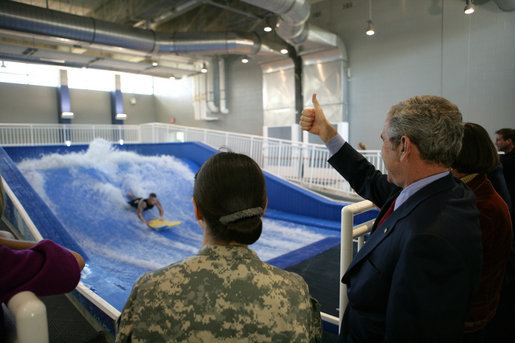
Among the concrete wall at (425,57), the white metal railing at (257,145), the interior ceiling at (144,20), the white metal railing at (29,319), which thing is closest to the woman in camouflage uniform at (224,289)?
the white metal railing at (29,319)

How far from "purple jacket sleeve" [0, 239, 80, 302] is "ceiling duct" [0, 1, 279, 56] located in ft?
30.6

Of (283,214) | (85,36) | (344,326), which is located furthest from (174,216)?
(344,326)

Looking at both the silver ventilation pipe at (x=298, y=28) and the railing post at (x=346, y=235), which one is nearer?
the railing post at (x=346, y=235)

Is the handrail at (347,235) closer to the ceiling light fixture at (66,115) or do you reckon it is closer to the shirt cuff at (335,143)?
the shirt cuff at (335,143)

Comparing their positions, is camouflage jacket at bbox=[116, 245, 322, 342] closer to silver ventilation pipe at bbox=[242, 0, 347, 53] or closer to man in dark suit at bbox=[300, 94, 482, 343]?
man in dark suit at bbox=[300, 94, 482, 343]

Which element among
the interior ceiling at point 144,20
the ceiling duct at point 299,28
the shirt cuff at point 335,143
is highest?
the interior ceiling at point 144,20

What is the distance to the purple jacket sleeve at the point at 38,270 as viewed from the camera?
880 millimetres

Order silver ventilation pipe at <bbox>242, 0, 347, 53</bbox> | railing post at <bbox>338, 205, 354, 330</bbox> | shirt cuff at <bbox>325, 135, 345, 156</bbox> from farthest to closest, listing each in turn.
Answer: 1. silver ventilation pipe at <bbox>242, 0, 347, 53</bbox>
2. shirt cuff at <bbox>325, 135, 345, 156</bbox>
3. railing post at <bbox>338, 205, 354, 330</bbox>

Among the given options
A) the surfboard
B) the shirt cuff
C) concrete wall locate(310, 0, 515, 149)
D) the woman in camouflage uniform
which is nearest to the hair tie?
the woman in camouflage uniform

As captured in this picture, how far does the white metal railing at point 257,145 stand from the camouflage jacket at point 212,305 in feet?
16.2

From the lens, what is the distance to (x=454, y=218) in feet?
3.35

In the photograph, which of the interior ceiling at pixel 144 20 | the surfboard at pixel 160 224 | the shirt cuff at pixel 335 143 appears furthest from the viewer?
the interior ceiling at pixel 144 20

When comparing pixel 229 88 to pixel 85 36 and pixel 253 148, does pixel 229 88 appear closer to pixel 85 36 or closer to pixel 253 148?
pixel 253 148

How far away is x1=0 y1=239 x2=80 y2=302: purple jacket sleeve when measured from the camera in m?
0.88
